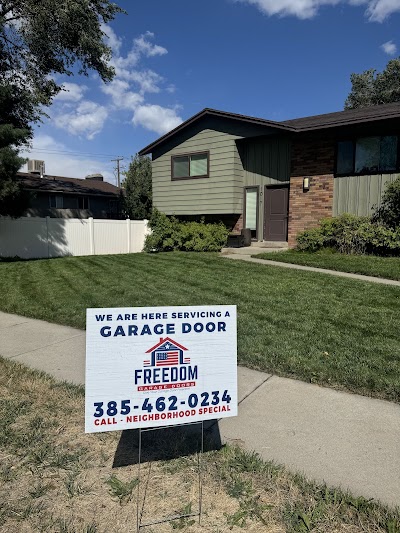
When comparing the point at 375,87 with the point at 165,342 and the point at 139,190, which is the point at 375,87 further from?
the point at 165,342

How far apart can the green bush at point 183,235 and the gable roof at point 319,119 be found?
12.2 ft

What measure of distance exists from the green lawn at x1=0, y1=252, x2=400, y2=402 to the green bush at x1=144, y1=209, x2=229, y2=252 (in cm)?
343

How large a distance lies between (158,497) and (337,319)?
13.0 feet

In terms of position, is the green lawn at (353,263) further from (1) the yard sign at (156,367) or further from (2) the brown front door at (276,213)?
(1) the yard sign at (156,367)

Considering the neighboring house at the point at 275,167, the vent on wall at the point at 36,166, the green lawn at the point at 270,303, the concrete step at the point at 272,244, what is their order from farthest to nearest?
1. the vent on wall at the point at 36,166
2. the concrete step at the point at 272,244
3. the neighboring house at the point at 275,167
4. the green lawn at the point at 270,303

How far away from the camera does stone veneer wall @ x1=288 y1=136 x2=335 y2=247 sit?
12.9 meters

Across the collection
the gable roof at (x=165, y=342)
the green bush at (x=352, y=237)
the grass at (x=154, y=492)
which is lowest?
the grass at (x=154, y=492)

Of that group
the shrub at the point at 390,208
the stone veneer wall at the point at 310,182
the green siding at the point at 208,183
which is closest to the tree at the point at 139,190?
the green siding at the point at 208,183

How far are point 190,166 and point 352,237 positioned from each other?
25.8 feet

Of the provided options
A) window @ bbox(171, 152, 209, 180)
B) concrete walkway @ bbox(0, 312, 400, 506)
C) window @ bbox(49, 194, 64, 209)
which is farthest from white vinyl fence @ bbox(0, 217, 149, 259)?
concrete walkway @ bbox(0, 312, 400, 506)

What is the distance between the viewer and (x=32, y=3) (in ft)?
49.3

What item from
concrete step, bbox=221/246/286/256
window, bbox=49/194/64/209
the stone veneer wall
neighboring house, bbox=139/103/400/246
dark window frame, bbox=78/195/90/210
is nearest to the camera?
neighboring house, bbox=139/103/400/246

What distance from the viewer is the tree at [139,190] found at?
24611mm

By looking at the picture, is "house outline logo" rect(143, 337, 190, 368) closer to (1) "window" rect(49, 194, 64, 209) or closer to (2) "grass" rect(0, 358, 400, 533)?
(2) "grass" rect(0, 358, 400, 533)
